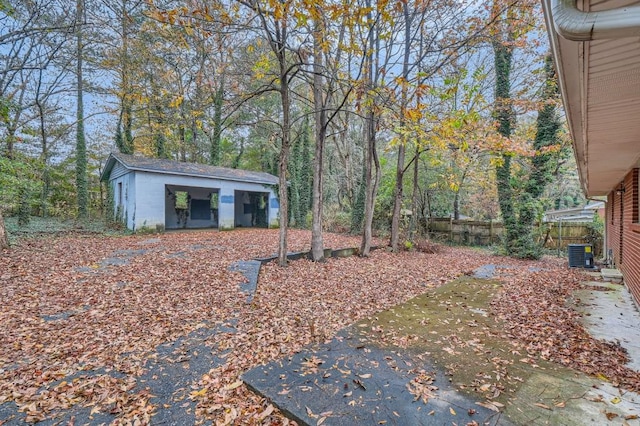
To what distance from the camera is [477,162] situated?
1490 cm

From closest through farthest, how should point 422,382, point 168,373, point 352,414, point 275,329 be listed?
point 352,414 → point 422,382 → point 168,373 → point 275,329

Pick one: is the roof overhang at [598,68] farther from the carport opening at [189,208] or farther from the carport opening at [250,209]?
the carport opening at [250,209]

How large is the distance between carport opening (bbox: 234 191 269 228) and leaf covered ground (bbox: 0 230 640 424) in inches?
Answer: 386

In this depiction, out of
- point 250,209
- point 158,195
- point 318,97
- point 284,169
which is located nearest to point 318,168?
point 284,169

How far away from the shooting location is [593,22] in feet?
4.31

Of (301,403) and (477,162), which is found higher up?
(477,162)

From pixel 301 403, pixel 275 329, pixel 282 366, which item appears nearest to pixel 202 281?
pixel 275 329

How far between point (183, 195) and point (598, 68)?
18983 mm

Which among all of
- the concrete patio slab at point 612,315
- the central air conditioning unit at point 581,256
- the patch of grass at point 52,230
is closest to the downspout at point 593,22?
the concrete patio slab at point 612,315

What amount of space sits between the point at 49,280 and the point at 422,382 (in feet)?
20.4

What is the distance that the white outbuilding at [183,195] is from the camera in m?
12.1

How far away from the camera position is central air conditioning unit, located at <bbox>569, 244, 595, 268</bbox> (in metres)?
8.59

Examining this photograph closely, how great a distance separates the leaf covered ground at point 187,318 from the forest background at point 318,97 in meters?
2.23

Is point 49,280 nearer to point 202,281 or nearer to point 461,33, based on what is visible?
point 202,281
